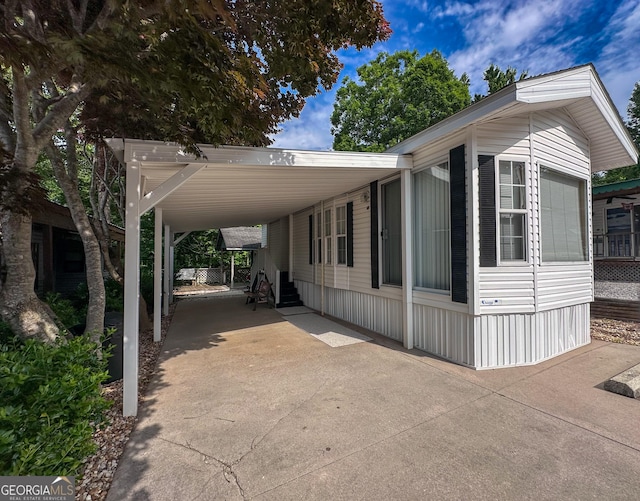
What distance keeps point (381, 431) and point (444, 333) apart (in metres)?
2.28

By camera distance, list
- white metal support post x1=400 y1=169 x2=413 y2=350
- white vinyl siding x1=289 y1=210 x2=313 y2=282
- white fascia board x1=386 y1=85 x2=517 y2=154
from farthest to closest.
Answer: white vinyl siding x1=289 y1=210 x2=313 y2=282
white metal support post x1=400 y1=169 x2=413 y2=350
white fascia board x1=386 y1=85 x2=517 y2=154

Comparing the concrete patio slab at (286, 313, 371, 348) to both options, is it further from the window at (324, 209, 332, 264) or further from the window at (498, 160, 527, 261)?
the window at (498, 160, 527, 261)

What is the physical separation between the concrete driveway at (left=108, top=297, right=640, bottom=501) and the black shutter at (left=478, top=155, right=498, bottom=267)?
5.37 feet

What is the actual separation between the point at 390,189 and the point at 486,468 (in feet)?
14.6

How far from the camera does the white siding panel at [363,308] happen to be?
5.64 metres

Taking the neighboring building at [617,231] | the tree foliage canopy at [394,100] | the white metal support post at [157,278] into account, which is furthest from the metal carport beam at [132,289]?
the tree foliage canopy at [394,100]

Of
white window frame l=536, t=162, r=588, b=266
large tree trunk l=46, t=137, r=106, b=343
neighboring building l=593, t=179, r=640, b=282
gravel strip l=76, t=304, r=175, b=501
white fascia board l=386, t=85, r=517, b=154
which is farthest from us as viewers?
neighboring building l=593, t=179, r=640, b=282

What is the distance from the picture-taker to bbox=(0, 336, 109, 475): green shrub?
172 cm

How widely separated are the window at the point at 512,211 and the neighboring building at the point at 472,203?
2 cm

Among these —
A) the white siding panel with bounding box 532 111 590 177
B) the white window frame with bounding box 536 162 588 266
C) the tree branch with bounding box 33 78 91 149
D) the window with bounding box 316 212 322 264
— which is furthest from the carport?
the white window frame with bounding box 536 162 588 266

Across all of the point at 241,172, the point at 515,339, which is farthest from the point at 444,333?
the point at 241,172

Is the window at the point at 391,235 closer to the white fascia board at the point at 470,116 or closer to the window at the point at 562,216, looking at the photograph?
the white fascia board at the point at 470,116

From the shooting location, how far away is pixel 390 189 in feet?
18.7

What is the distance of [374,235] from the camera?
6.02 meters
